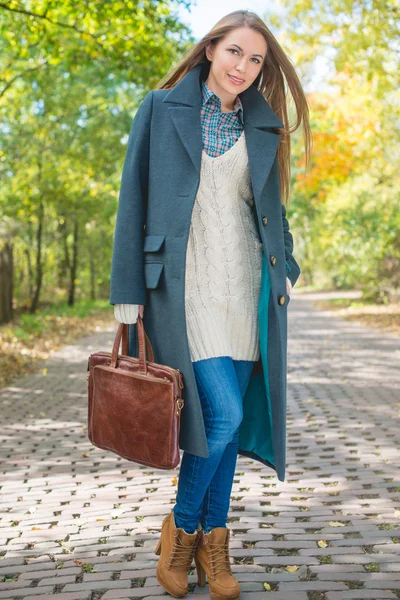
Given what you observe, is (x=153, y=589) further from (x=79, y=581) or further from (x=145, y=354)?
(x=145, y=354)

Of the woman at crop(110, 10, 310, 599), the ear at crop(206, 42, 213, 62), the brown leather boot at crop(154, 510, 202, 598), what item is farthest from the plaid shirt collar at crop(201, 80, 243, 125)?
the brown leather boot at crop(154, 510, 202, 598)

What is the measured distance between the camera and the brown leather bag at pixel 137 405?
274 cm

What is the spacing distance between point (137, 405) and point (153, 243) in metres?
0.63

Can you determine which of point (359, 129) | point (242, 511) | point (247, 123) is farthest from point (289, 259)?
point (359, 129)

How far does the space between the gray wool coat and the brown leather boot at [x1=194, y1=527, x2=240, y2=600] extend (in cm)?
43

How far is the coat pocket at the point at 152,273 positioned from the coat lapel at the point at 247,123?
389 mm

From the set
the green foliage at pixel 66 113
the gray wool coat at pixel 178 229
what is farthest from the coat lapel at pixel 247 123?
the green foliage at pixel 66 113

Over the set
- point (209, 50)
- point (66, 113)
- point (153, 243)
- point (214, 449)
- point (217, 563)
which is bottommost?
point (217, 563)

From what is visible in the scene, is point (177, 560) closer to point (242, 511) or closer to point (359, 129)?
point (242, 511)

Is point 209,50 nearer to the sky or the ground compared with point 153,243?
nearer to the sky

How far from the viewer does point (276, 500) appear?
172 inches

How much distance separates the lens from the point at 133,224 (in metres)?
2.84

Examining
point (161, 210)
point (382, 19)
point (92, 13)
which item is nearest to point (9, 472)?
point (161, 210)

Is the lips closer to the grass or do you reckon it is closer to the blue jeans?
the blue jeans
